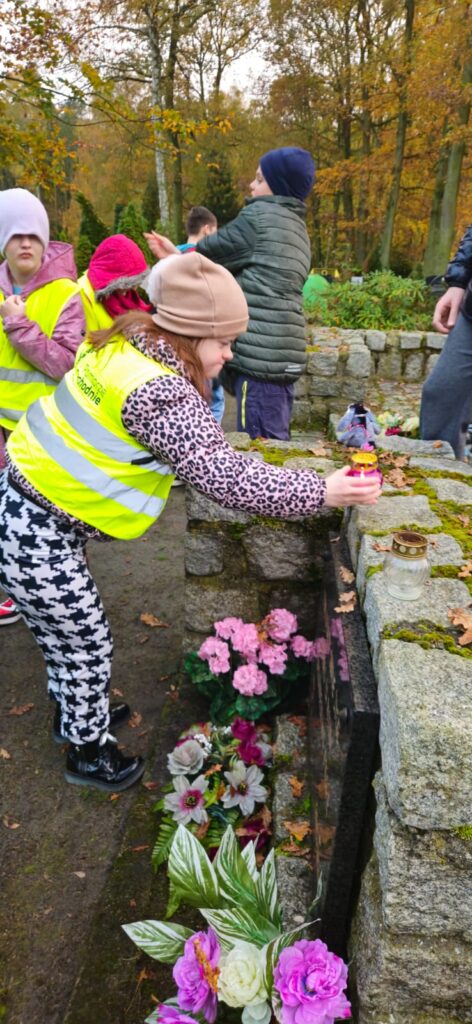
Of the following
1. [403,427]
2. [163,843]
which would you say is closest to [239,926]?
[163,843]

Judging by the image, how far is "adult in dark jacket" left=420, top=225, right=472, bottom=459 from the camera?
10.4 feet

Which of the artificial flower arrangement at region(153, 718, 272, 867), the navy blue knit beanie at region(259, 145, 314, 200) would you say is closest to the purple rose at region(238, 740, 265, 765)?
the artificial flower arrangement at region(153, 718, 272, 867)

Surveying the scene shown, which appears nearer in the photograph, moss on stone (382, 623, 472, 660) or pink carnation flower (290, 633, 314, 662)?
moss on stone (382, 623, 472, 660)

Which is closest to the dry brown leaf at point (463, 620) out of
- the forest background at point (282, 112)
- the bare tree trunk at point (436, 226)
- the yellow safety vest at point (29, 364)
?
the yellow safety vest at point (29, 364)

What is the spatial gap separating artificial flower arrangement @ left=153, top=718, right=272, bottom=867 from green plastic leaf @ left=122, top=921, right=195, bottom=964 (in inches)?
18.4

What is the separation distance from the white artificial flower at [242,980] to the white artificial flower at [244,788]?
805mm

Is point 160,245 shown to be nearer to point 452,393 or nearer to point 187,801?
point 452,393

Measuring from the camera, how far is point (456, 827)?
3.90ft

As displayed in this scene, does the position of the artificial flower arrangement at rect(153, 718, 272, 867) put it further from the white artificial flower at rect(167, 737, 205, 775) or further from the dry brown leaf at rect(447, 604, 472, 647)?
the dry brown leaf at rect(447, 604, 472, 647)

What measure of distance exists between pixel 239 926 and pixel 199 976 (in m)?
0.14

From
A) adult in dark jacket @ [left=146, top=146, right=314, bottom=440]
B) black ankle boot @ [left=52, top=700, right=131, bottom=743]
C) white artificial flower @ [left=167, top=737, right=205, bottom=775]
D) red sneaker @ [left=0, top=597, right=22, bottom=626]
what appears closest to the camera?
white artificial flower @ [left=167, top=737, right=205, bottom=775]

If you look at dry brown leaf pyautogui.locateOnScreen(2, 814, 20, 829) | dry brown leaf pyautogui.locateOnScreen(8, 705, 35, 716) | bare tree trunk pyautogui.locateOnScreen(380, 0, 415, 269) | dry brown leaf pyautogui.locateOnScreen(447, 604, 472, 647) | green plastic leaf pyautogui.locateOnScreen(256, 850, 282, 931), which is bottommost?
dry brown leaf pyautogui.locateOnScreen(2, 814, 20, 829)

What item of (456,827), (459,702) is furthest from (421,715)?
(456,827)

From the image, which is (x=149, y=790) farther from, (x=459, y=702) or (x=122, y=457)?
(x=459, y=702)
